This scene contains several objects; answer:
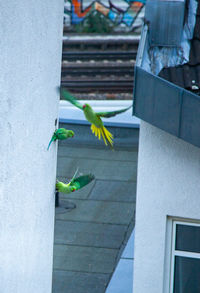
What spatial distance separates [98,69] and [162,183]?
14828mm

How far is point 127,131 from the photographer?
16.2 meters

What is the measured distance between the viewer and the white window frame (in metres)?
5.96

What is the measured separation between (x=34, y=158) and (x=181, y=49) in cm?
386

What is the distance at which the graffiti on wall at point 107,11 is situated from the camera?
25.5 m

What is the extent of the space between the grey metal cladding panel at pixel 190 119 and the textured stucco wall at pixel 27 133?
2.27 meters

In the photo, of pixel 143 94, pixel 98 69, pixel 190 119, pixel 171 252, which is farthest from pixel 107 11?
pixel 190 119

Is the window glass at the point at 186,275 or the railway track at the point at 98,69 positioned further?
the railway track at the point at 98,69

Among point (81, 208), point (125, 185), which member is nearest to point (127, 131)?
point (125, 185)

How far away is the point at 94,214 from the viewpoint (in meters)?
12.1

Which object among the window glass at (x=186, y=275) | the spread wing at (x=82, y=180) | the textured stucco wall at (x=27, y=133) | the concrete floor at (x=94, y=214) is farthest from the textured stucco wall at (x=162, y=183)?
the concrete floor at (x=94, y=214)

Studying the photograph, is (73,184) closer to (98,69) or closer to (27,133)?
(27,133)

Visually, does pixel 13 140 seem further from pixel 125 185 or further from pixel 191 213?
pixel 125 185

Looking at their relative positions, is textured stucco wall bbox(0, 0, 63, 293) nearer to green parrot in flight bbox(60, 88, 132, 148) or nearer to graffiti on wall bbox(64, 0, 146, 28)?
green parrot in flight bbox(60, 88, 132, 148)

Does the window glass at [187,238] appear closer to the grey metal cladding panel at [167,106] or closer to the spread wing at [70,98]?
the grey metal cladding panel at [167,106]
